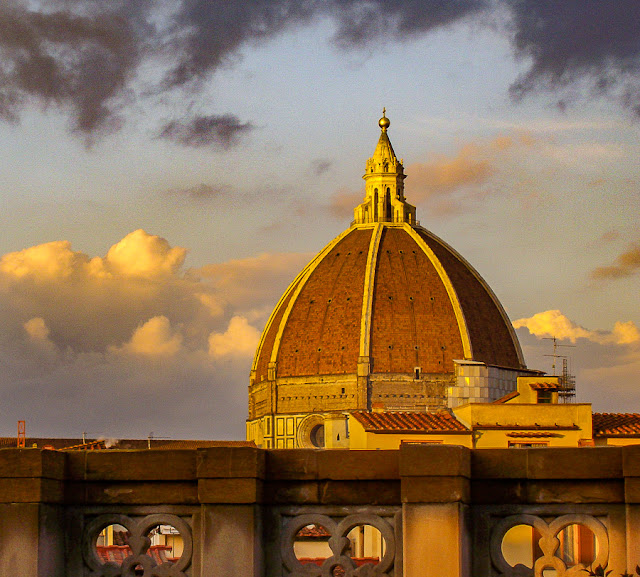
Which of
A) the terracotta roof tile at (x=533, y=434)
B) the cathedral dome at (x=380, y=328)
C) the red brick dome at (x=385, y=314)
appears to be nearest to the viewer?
the terracotta roof tile at (x=533, y=434)

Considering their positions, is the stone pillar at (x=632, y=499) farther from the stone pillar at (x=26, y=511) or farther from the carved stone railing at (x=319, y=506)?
the stone pillar at (x=26, y=511)

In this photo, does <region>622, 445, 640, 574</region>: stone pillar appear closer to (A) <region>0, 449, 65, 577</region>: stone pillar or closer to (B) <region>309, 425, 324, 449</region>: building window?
(A) <region>0, 449, 65, 577</region>: stone pillar

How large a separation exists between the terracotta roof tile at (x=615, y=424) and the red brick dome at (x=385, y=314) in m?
64.8

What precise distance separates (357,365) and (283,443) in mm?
7514

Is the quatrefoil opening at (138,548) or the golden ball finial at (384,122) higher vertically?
the golden ball finial at (384,122)

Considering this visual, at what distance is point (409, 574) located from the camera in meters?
6.72

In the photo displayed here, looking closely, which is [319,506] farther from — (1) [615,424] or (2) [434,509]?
(1) [615,424]

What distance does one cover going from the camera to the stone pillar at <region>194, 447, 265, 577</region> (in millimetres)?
6789

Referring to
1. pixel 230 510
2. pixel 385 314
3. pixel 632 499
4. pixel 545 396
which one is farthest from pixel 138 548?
pixel 385 314

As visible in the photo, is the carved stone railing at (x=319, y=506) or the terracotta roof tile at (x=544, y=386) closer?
the carved stone railing at (x=319, y=506)

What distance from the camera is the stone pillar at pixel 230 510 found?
6.79 metres

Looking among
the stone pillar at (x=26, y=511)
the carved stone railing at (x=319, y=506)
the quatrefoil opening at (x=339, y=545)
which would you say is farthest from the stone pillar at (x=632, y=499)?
the stone pillar at (x=26, y=511)

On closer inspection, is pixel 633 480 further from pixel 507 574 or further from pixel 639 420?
pixel 639 420

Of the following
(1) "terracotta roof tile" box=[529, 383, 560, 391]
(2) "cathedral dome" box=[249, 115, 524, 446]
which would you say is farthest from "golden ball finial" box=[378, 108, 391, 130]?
(1) "terracotta roof tile" box=[529, 383, 560, 391]
